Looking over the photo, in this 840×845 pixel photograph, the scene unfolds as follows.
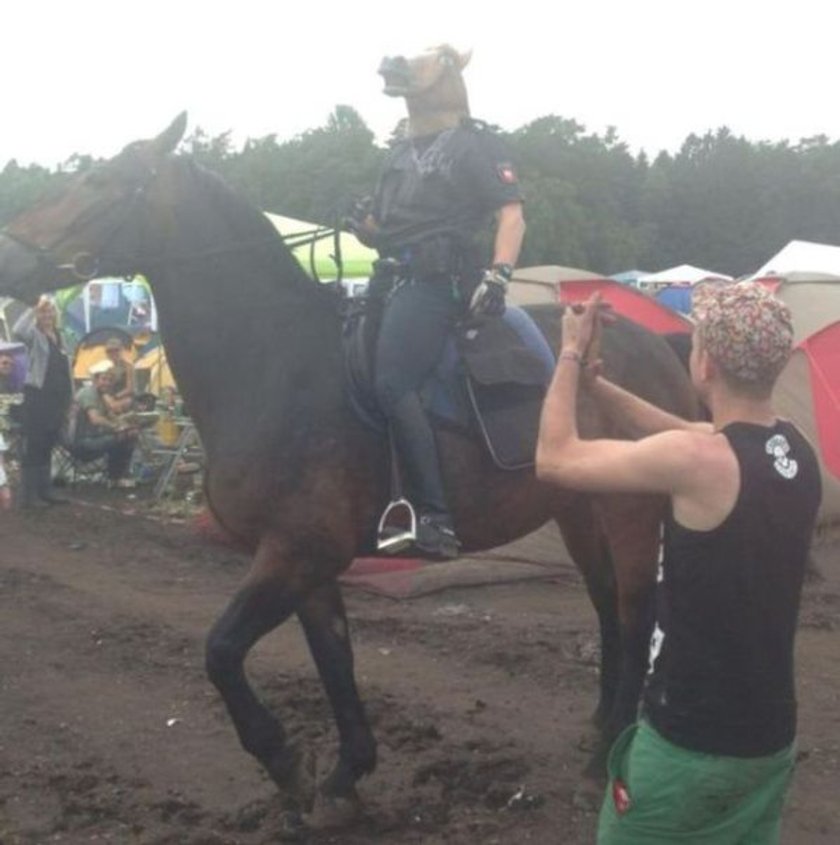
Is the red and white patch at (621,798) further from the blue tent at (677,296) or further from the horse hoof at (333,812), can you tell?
the blue tent at (677,296)

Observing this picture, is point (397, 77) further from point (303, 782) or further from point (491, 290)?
point (303, 782)

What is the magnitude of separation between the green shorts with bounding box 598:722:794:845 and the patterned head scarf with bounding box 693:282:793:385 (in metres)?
0.90

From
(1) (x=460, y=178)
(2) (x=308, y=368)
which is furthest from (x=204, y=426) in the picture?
(1) (x=460, y=178)

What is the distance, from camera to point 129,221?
5.93m

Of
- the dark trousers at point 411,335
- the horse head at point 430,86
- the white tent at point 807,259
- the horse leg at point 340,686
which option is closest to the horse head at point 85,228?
the horse head at point 430,86

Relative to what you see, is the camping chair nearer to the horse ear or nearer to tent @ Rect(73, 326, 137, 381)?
tent @ Rect(73, 326, 137, 381)

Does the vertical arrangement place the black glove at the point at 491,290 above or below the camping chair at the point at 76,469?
above

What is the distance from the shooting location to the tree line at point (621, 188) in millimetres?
65062

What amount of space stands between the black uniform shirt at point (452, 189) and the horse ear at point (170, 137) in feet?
3.15

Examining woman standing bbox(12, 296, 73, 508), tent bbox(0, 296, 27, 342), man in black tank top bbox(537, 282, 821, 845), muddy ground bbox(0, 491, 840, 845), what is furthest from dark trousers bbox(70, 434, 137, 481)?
tent bbox(0, 296, 27, 342)

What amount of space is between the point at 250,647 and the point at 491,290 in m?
1.74

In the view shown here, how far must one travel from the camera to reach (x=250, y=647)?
547 centimetres

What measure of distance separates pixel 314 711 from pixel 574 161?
70838mm

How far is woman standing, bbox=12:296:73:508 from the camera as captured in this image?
14.5 meters
